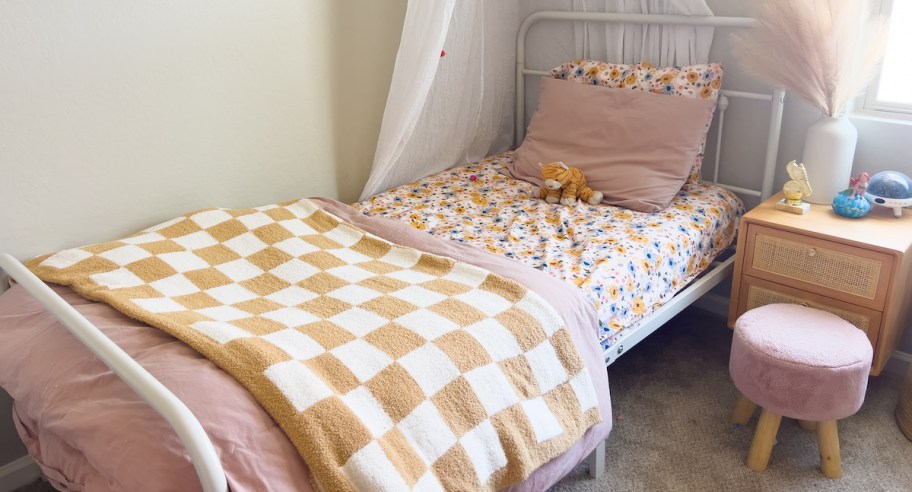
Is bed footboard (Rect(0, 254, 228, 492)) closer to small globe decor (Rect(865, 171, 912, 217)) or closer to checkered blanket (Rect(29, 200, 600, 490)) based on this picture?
checkered blanket (Rect(29, 200, 600, 490))

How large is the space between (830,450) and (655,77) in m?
1.40

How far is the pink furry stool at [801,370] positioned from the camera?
6.24ft

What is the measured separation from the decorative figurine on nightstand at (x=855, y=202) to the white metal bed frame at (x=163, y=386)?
31 cm

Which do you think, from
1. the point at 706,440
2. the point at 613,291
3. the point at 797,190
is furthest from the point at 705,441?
the point at 797,190

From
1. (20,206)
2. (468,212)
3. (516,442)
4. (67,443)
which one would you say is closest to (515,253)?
(468,212)

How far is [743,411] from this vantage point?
7.43ft

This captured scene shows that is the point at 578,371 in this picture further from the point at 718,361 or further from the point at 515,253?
the point at 718,361

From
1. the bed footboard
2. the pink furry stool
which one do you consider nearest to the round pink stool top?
the pink furry stool

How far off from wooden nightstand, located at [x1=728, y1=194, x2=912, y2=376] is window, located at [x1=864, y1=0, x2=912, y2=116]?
39 centimetres

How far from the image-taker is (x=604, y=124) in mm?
2676

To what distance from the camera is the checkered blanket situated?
4.53 feet

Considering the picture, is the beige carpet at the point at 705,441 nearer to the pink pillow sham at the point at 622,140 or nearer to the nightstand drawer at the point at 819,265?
the nightstand drawer at the point at 819,265

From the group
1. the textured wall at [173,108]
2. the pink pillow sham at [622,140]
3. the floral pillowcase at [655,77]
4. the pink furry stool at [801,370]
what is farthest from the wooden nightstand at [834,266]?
the textured wall at [173,108]

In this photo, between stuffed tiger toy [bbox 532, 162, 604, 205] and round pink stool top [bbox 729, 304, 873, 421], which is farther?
stuffed tiger toy [bbox 532, 162, 604, 205]
